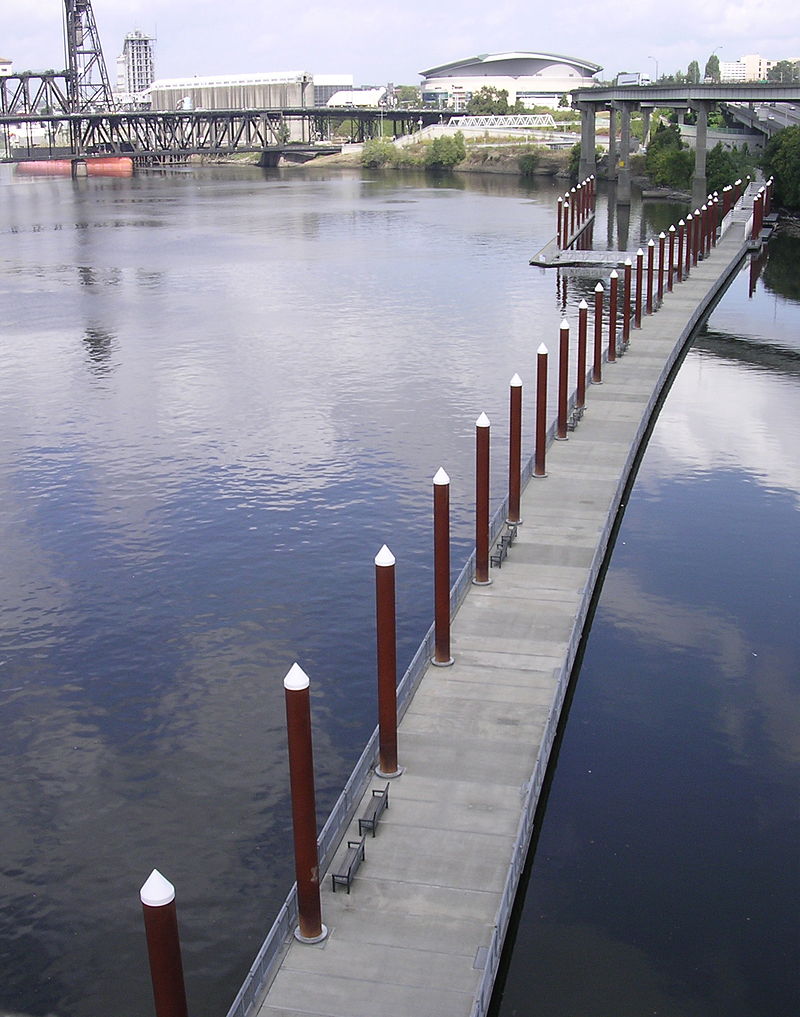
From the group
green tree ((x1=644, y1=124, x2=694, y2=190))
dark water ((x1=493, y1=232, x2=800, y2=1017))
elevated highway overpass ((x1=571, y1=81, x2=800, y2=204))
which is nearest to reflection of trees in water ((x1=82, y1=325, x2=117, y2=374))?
dark water ((x1=493, y1=232, x2=800, y2=1017))

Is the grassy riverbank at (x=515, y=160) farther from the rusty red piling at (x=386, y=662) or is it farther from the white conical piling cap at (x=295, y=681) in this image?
the white conical piling cap at (x=295, y=681)

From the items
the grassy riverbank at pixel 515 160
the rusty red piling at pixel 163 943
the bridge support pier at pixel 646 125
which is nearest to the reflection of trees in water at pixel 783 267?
the bridge support pier at pixel 646 125

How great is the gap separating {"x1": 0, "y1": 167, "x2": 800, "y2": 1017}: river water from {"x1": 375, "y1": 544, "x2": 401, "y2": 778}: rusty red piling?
2.00 meters

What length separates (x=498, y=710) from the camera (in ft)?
64.1

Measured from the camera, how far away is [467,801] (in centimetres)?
1716

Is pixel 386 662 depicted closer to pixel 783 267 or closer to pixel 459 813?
pixel 459 813

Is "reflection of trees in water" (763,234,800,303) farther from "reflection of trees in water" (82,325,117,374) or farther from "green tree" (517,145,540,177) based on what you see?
"green tree" (517,145,540,177)

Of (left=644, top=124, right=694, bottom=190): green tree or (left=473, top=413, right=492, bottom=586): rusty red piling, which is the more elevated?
(left=644, top=124, right=694, bottom=190): green tree

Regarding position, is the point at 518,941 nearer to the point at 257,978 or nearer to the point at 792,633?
the point at 257,978

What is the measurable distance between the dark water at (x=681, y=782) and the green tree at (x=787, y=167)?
64851mm

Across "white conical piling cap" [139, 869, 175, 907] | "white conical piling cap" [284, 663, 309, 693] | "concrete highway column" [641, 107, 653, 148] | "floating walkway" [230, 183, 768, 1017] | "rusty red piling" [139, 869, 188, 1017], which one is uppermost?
"concrete highway column" [641, 107, 653, 148]

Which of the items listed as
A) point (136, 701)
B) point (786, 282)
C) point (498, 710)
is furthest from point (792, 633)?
point (786, 282)

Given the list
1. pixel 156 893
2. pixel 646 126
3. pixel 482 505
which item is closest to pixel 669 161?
pixel 646 126

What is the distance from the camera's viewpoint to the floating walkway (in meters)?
13.9
